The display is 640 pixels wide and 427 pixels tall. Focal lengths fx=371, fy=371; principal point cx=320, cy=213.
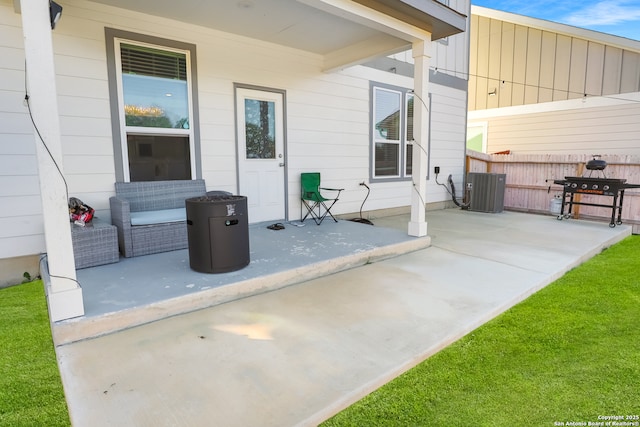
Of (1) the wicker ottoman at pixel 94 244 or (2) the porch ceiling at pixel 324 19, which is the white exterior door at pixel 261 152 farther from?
(1) the wicker ottoman at pixel 94 244

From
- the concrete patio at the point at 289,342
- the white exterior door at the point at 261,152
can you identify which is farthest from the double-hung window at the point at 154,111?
the concrete patio at the point at 289,342

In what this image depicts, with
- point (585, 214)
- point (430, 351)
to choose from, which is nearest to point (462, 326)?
point (430, 351)

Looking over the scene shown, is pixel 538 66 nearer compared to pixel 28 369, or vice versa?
pixel 28 369

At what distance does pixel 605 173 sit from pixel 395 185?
12.4 ft

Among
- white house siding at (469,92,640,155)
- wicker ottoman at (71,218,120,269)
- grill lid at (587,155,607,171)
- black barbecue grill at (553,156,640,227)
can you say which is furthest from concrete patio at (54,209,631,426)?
white house siding at (469,92,640,155)

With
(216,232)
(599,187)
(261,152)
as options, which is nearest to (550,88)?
(599,187)

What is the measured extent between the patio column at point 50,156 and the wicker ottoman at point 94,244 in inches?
39.3

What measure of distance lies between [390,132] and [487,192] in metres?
2.53

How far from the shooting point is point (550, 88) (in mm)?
9258

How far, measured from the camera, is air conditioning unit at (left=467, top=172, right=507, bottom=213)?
7.57 metres

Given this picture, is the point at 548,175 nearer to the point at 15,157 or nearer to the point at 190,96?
the point at 190,96

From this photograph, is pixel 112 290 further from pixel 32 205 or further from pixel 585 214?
pixel 585 214

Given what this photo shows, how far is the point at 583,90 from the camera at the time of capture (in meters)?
8.71

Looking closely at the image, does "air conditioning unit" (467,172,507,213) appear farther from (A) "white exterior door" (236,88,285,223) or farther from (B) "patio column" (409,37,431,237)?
(A) "white exterior door" (236,88,285,223)
